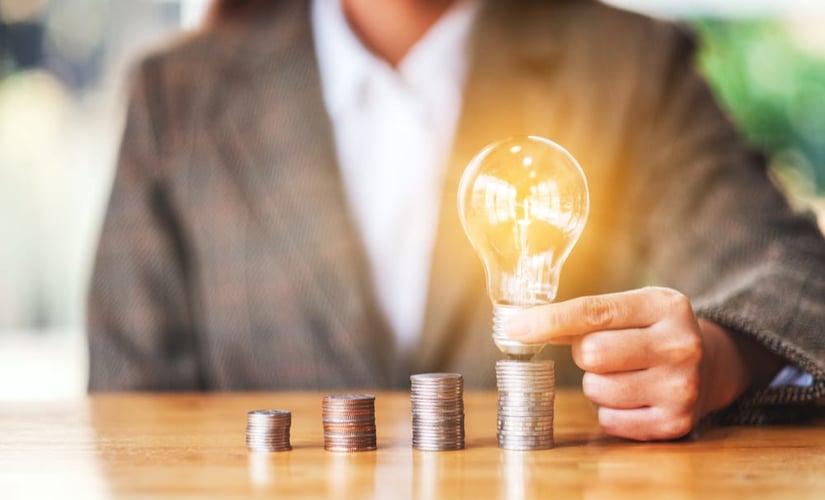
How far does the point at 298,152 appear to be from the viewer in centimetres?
150

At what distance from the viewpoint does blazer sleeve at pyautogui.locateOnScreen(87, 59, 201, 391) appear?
1.53 m

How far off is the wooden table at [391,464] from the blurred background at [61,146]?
2.72 m

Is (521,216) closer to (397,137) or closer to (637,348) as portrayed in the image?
(637,348)

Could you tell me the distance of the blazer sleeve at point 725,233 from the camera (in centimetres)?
100

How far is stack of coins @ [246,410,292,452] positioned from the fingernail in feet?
0.66

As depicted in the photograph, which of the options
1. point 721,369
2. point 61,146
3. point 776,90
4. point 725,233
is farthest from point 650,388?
point 776,90

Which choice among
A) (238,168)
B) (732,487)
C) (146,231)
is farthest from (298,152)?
(732,487)

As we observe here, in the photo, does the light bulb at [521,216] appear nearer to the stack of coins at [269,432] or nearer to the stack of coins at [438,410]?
the stack of coins at [438,410]

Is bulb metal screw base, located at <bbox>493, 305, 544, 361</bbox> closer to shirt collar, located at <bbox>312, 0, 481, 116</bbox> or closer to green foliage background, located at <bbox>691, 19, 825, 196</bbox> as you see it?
shirt collar, located at <bbox>312, 0, 481, 116</bbox>

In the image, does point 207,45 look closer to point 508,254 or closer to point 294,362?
point 294,362

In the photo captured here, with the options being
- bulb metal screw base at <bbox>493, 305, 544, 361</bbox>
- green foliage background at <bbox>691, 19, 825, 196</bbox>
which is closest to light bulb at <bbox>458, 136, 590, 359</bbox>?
bulb metal screw base at <bbox>493, 305, 544, 361</bbox>

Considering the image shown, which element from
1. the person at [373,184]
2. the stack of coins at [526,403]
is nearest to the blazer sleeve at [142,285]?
the person at [373,184]

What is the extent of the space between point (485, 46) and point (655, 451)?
92 centimetres

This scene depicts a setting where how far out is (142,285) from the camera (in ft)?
5.06
